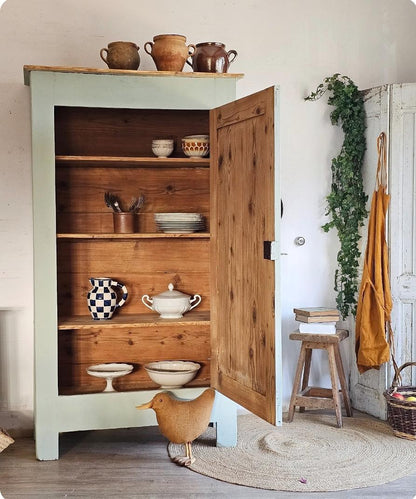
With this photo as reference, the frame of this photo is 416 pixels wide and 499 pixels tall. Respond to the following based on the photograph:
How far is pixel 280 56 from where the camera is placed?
4.85 m

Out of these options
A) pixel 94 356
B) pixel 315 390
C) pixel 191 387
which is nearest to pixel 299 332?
pixel 315 390

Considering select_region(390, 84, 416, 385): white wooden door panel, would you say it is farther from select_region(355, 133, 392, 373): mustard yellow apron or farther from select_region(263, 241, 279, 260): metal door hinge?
select_region(263, 241, 279, 260): metal door hinge

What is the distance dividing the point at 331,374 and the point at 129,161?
177 cm

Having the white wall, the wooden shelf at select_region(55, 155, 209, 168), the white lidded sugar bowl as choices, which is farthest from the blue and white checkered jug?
the wooden shelf at select_region(55, 155, 209, 168)

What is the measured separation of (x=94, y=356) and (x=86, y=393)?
1.32 ft

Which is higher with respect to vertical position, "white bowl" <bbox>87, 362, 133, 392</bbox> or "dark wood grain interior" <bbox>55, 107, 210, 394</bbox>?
"dark wood grain interior" <bbox>55, 107, 210, 394</bbox>

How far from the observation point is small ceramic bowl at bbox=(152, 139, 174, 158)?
416cm

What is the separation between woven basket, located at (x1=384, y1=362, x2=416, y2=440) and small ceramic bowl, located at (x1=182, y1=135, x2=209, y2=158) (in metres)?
1.69

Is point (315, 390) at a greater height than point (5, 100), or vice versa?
point (5, 100)

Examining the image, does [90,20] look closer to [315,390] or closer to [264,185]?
[264,185]

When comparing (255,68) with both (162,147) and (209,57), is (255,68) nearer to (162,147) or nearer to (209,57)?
(209,57)

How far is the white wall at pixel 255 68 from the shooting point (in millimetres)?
4426

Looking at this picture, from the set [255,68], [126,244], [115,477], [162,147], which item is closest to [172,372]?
[115,477]

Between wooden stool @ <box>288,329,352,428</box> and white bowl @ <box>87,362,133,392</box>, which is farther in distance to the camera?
wooden stool @ <box>288,329,352,428</box>
